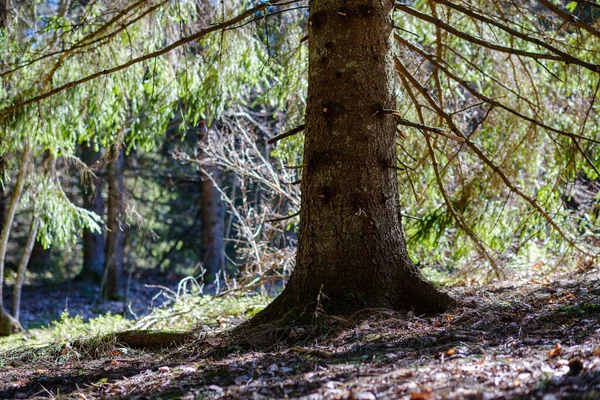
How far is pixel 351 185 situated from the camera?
13.0 feet

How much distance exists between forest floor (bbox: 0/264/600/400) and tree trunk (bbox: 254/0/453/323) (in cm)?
20

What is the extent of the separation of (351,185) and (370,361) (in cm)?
129

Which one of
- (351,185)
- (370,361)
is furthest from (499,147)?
(370,361)

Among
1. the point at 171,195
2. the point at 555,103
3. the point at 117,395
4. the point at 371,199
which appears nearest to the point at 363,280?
the point at 371,199

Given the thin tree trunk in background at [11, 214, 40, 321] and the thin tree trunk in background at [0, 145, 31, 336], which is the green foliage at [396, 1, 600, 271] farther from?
the thin tree trunk in background at [11, 214, 40, 321]

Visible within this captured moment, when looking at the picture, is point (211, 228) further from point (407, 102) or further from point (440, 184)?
point (440, 184)

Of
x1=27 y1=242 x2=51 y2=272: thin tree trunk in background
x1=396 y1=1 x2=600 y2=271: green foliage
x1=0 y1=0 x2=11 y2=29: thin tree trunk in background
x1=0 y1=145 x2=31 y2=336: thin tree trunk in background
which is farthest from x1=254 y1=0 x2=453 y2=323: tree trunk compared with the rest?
x1=27 y1=242 x2=51 y2=272: thin tree trunk in background

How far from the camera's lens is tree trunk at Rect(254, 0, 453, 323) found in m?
3.93

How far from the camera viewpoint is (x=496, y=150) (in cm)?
668

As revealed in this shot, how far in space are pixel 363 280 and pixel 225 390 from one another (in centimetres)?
139

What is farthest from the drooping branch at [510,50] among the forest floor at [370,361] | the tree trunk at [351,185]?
the forest floor at [370,361]

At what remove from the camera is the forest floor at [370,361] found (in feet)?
8.30

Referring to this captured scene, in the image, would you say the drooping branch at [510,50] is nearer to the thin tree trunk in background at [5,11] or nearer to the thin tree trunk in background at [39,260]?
the thin tree trunk in background at [5,11]

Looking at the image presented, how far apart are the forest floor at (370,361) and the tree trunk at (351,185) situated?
0.20 m
